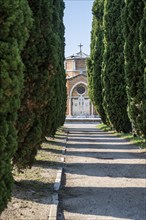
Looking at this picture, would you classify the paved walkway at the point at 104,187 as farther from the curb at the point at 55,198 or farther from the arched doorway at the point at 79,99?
the arched doorway at the point at 79,99

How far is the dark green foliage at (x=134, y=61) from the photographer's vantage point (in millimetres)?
17141

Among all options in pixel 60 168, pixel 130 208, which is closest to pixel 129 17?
pixel 60 168

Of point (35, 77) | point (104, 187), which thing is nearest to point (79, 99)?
point (104, 187)

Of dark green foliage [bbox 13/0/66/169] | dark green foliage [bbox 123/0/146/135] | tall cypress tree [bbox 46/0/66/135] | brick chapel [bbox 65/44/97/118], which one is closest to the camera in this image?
dark green foliage [bbox 13/0/66/169]

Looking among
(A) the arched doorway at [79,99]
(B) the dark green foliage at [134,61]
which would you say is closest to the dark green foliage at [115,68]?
(B) the dark green foliage at [134,61]

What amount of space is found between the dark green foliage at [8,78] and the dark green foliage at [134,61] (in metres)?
11.9

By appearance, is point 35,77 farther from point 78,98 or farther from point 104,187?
point 78,98

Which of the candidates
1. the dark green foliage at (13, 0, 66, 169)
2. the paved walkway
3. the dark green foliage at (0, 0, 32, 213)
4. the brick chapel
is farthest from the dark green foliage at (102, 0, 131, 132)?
the brick chapel

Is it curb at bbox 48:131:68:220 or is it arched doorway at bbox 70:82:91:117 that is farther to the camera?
arched doorway at bbox 70:82:91:117

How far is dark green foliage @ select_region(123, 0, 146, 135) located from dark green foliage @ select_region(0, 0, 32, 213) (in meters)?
11.9

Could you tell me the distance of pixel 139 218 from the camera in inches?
285

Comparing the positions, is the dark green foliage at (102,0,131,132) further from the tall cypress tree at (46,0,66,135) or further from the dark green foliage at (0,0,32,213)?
the dark green foliage at (0,0,32,213)

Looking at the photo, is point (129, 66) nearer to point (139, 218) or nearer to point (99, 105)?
point (139, 218)

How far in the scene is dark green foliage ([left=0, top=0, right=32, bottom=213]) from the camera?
5156 mm
